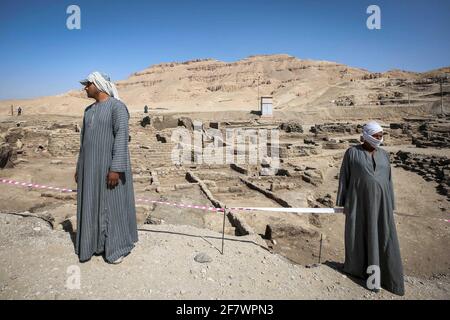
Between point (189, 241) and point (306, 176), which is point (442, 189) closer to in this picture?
point (306, 176)

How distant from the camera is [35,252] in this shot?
11.2 feet

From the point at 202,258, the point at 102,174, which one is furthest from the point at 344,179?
the point at 102,174

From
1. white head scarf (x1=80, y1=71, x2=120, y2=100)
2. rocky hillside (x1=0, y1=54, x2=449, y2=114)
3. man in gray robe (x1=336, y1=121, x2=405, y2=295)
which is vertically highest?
rocky hillside (x1=0, y1=54, x2=449, y2=114)

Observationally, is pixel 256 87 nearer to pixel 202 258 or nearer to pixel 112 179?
pixel 202 258

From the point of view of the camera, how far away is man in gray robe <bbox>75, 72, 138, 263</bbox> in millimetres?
3109

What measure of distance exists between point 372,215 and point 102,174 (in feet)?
8.80

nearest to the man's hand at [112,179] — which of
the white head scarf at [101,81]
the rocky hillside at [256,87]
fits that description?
the white head scarf at [101,81]

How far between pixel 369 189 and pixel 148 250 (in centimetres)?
245

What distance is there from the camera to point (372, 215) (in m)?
3.20

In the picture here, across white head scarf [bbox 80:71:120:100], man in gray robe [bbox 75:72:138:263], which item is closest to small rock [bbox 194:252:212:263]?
man in gray robe [bbox 75:72:138:263]

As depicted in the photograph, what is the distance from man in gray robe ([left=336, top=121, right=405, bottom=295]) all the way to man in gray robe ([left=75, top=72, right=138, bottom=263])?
2.32m

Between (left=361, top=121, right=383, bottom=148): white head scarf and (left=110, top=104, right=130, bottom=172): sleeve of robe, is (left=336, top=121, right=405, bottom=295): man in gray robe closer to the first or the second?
(left=361, top=121, right=383, bottom=148): white head scarf
